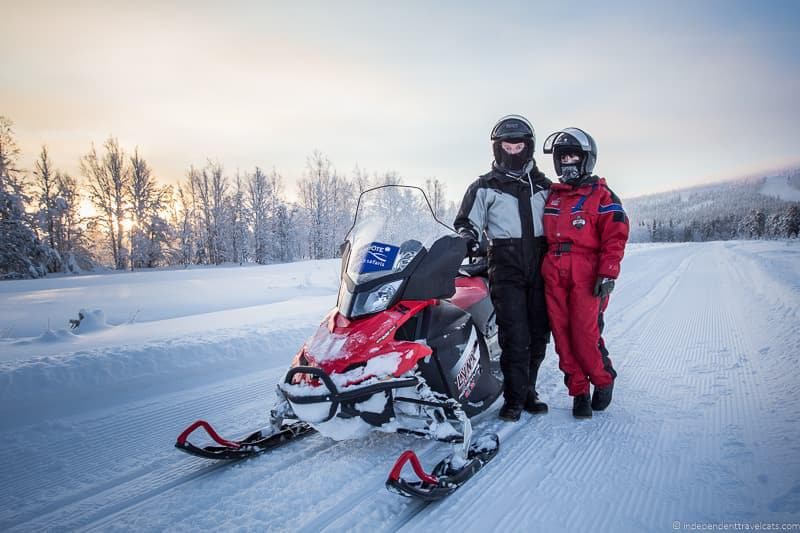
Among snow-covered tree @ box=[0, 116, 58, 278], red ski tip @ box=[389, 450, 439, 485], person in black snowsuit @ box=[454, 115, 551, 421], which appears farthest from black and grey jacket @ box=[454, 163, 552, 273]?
snow-covered tree @ box=[0, 116, 58, 278]

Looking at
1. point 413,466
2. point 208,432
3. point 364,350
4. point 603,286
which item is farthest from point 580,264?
point 208,432

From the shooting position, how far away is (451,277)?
2553 mm

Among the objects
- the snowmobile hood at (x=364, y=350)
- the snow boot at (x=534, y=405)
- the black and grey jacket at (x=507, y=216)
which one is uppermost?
the black and grey jacket at (x=507, y=216)

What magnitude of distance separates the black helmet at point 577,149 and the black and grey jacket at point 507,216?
0.24 meters

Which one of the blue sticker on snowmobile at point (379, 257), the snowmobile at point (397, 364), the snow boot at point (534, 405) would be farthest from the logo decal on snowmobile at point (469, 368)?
the blue sticker on snowmobile at point (379, 257)

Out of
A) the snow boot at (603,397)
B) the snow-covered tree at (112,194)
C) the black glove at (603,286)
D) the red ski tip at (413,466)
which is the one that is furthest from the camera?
the snow-covered tree at (112,194)

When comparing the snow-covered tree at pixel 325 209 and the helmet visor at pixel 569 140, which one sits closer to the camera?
the helmet visor at pixel 569 140

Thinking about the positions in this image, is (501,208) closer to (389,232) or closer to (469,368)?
(389,232)

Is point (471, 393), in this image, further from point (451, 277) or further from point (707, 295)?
point (707, 295)

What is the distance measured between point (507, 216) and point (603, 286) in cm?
86

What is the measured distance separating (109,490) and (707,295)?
998cm

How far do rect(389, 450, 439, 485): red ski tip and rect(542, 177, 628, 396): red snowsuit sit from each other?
1.58m

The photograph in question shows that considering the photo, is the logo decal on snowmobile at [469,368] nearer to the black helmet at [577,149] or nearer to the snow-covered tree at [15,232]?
the black helmet at [577,149]

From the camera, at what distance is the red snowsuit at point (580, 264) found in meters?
2.79
